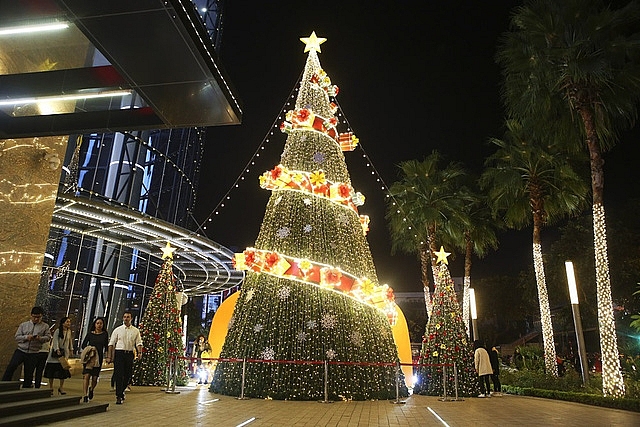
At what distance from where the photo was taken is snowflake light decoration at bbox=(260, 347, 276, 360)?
406 inches

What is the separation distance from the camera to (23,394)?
7625 millimetres

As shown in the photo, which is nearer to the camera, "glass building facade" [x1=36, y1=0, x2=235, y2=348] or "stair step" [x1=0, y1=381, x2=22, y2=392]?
"stair step" [x1=0, y1=381, x2=22, y2=392]

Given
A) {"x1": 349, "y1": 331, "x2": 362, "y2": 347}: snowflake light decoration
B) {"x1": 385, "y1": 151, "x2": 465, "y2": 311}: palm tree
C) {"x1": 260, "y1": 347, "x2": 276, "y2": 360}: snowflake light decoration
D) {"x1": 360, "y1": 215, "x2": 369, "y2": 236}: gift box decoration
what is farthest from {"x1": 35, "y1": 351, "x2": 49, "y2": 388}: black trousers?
{"x1": 385, "y1": 151, "x2": 465, "y2": 311}: palm tree

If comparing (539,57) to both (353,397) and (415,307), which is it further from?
(415,307)

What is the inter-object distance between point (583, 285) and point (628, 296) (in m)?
2.12

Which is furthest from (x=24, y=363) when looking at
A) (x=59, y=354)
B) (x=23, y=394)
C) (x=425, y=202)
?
(x=425, y=202)

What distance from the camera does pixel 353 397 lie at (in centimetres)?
1035

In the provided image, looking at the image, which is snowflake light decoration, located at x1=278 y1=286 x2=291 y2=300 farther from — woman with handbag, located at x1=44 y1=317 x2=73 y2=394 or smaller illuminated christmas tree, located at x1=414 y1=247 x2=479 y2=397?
smaller illuminated christmas tree, located at x1=414 y1=247 x2=479 y2=397

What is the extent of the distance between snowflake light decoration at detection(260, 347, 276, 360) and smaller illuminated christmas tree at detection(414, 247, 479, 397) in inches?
194

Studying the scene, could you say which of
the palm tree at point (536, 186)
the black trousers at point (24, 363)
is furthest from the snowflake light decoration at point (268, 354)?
the palm tree at point (536, 186)

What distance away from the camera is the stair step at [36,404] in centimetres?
680

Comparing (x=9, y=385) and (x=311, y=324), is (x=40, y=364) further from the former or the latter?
(x=311, y=324)

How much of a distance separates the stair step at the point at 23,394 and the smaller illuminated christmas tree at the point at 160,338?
16.9 ft

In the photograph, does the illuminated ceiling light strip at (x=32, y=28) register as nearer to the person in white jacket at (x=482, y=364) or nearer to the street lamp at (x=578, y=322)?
the person in white jacket at (x=482, y=364)
